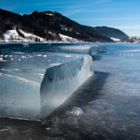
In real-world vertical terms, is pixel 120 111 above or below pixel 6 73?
below

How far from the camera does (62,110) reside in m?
9.77

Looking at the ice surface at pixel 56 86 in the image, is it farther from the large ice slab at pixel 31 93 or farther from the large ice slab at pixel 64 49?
the large ice slab at pixel 64 49

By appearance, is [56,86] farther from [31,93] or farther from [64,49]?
[64,49]

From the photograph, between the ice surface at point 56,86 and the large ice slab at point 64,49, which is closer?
the ice surface at point 56,86

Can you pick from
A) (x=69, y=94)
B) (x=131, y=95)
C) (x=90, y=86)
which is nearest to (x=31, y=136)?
(x=69, y=94)

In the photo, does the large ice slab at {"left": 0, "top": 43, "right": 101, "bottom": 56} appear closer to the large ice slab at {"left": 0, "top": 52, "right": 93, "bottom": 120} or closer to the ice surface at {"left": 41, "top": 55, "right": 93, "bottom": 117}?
the ice surface at {"left": 41, "top": 55, "right": 93, "bottom": 117}

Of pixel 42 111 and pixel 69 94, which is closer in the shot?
pixel 42 111

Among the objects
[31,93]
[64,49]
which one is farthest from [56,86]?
[64,49]

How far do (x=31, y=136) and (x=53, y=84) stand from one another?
2.48 meters

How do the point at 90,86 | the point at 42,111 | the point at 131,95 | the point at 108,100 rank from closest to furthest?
the point at 42,111 → the point at 108,100 → the point at 131,95 → the point at 90,86

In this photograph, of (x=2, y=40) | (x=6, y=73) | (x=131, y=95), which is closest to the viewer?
(x=6, y=73)

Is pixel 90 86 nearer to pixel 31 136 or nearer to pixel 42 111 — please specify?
pixel 42 111

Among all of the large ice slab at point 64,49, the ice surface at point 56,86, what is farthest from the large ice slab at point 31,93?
the large ice slab at point 64,49

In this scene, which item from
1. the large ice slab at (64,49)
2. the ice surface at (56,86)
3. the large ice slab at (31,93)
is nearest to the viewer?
the large ice slab at (31,93)
